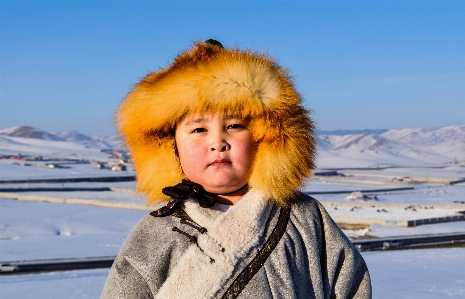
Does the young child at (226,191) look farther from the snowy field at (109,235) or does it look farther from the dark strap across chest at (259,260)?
the snowy field at (109,235)

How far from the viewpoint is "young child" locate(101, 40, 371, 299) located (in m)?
1.48

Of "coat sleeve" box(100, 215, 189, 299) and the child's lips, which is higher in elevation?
the child's lips

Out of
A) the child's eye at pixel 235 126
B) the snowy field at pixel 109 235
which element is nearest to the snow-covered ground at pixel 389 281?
the snowy field at pixel 109 235

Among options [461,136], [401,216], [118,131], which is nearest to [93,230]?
[401,216]

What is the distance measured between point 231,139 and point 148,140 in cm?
26

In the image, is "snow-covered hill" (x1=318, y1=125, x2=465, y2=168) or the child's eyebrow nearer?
the child's eyebrow

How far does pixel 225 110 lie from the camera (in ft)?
5.09

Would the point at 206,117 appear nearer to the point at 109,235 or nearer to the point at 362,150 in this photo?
the point at 109,235

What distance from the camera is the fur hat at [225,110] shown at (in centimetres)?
154

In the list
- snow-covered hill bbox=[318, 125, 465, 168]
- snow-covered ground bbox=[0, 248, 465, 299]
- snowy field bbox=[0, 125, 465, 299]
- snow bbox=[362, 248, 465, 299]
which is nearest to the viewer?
snow bbox=[362, 248, 465, 299]

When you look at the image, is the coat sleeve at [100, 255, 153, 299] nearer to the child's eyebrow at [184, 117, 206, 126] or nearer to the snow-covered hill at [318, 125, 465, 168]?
the child's eyebrow at [184, 117, 206, 126]

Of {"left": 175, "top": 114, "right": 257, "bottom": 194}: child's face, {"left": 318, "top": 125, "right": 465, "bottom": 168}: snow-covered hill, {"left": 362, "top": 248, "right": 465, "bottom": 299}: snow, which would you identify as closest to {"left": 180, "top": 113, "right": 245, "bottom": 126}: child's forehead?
{"left": 175, "top": 114, "right": 257, "bottom": 194}: child's face

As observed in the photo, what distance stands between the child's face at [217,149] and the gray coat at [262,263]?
0.42 ft

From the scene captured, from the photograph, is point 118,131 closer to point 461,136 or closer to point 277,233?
point 277,233
